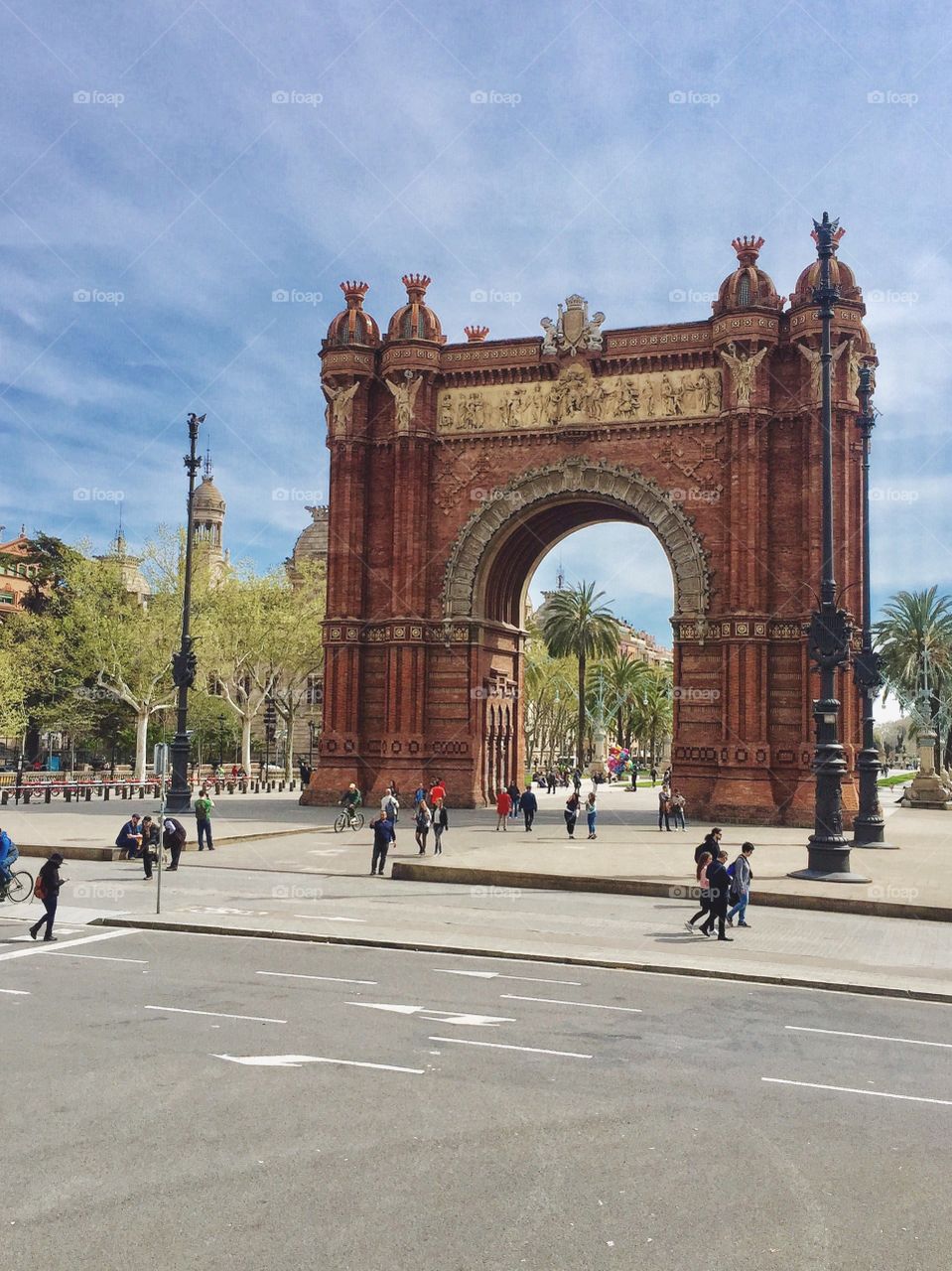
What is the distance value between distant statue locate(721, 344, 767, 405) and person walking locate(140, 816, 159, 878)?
85.0 feet

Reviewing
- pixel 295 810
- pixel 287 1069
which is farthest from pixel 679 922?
Answer: pixel 295 810

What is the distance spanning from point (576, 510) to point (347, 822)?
17.8m

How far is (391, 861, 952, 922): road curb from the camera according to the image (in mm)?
18938

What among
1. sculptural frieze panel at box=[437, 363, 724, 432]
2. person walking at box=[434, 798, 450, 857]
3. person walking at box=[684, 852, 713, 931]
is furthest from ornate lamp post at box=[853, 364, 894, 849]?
person walking at box=[684, 852, 713, 931]

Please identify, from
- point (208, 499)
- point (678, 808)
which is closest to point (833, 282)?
point (678, 808)

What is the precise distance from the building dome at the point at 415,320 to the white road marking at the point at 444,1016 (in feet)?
116

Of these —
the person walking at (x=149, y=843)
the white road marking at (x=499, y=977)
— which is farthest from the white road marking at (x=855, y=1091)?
the person walking at (x=149, y=843)

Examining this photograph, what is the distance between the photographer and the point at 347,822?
33938 millimetres

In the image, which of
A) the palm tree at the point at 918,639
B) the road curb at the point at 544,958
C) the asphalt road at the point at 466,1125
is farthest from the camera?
the palm tree at the point at 918,639

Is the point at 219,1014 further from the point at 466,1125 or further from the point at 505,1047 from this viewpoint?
the point at 466,1125

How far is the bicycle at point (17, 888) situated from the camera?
19.2 metres

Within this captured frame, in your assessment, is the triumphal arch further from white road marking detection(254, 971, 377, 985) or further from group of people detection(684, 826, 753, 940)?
white road marking detection(254, 971, 377, 985)

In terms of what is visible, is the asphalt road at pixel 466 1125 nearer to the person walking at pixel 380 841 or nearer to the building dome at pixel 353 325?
the person walking at pixel 380 841

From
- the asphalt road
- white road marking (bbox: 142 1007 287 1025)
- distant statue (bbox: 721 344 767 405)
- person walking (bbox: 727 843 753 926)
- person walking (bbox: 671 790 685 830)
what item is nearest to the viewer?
the asphalt road
